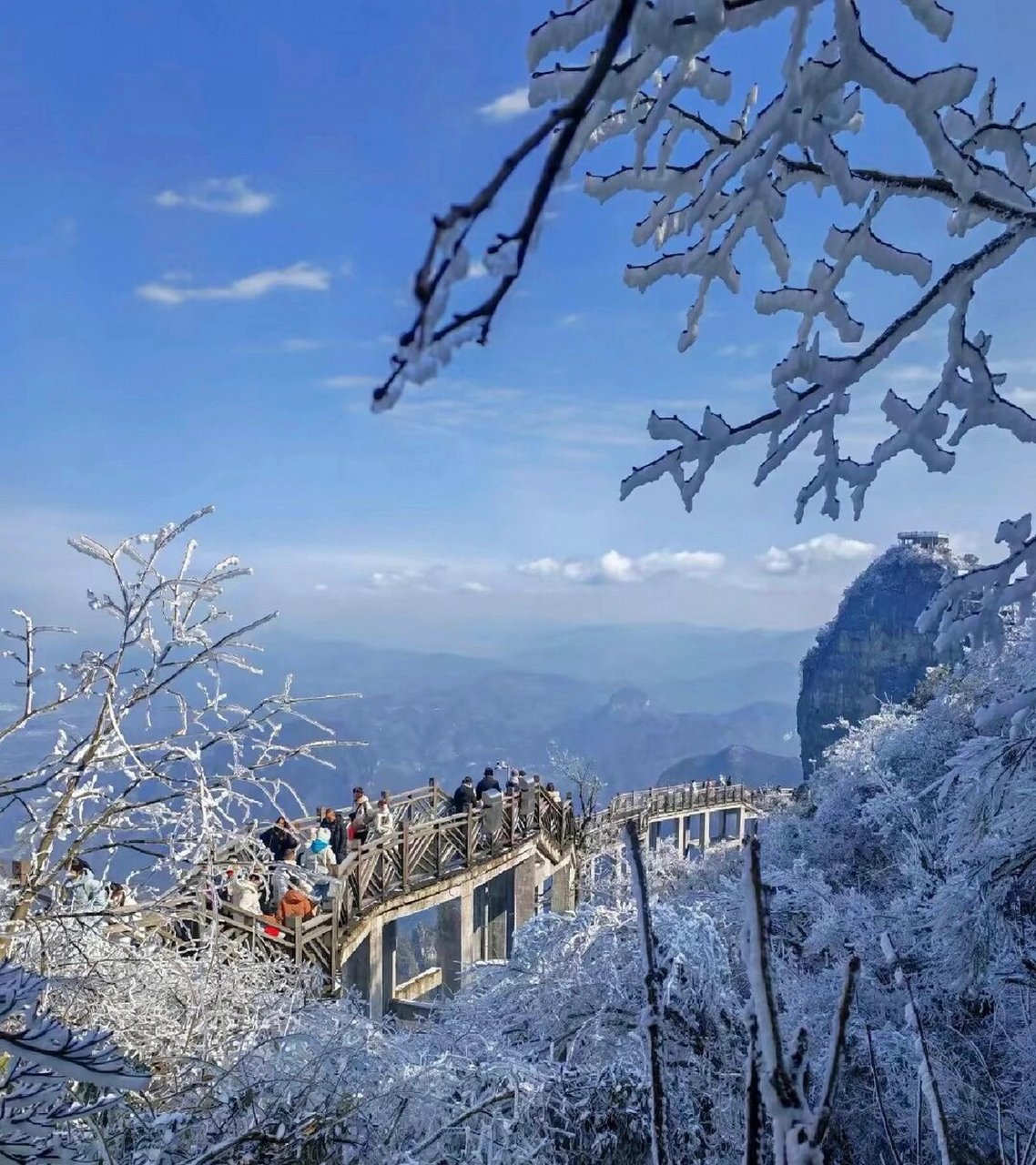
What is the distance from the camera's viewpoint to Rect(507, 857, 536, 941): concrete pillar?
2111 cm

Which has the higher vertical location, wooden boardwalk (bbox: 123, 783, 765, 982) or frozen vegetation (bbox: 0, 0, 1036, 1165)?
frozen vegetation (bbox: 0, 0, 1036, 1165)

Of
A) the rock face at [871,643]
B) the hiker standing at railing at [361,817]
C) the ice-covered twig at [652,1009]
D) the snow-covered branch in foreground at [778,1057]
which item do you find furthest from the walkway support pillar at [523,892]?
the rock face at [871,643]

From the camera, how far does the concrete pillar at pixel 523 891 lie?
21.1 meters

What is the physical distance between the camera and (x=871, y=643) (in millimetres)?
76938

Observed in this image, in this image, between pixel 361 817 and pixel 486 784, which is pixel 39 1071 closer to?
pixel 361 817

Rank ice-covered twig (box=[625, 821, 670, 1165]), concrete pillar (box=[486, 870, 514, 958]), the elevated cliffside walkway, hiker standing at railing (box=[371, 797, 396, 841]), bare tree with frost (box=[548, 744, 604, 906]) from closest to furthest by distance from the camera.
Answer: ice-covered twig (box=[625, 821, 670, 1165])
the elevated cliffside walkway
hiker standing at railing (box=[371, 797, 396, 841])
concrete pillar (box=[486, 870, 514, 958])
bare tree with frost (box=[548, 744, 604, 906])

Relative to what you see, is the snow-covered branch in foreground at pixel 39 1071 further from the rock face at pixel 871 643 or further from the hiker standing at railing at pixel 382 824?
the rock face at pixel 871 643

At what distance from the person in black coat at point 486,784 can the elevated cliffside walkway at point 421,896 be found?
457 mm

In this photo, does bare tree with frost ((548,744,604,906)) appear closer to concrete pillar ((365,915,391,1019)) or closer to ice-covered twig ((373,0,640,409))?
concrete pillar ((365,915,391,1019))

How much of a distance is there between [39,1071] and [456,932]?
17828mm

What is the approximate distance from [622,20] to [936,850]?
11.7m

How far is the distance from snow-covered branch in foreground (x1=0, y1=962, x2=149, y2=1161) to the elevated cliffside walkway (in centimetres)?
249

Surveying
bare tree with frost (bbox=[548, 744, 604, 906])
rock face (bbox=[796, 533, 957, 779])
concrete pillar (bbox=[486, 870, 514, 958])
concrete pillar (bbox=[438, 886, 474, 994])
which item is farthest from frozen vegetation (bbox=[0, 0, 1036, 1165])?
rock face (bbox=[796, 533, 957, 779])

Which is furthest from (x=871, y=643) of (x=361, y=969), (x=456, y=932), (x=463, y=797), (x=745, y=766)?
(x=745, y=766)
